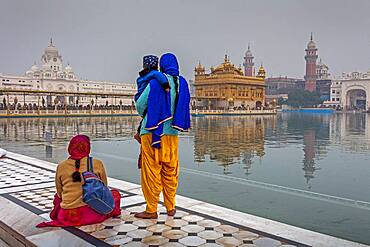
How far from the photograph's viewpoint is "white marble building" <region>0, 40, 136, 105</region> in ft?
173

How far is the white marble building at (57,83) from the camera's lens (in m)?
52.8

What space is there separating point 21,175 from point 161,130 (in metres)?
2.63

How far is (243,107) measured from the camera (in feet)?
149

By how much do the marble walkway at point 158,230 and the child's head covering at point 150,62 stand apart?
1.23 meters

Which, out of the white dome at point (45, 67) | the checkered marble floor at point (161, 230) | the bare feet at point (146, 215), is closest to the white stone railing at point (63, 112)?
the checkered marble floor at point (161, 230)

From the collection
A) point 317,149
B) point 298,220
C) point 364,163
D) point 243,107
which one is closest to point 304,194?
point 298,220

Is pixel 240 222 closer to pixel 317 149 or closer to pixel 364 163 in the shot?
pixel 364 163

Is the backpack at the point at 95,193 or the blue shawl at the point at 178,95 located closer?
the backpack at the point at 95,193

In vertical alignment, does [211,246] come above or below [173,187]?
below

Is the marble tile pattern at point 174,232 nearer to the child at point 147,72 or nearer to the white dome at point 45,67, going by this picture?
the child at point 147,72

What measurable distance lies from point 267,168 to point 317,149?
3.47m

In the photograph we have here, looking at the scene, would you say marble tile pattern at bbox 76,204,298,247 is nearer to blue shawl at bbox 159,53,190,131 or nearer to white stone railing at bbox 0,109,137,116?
blue shawl at bbox 159,53,190,131

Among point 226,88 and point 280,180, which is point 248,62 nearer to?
point 226,88

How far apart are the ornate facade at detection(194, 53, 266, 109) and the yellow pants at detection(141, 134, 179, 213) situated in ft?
132
